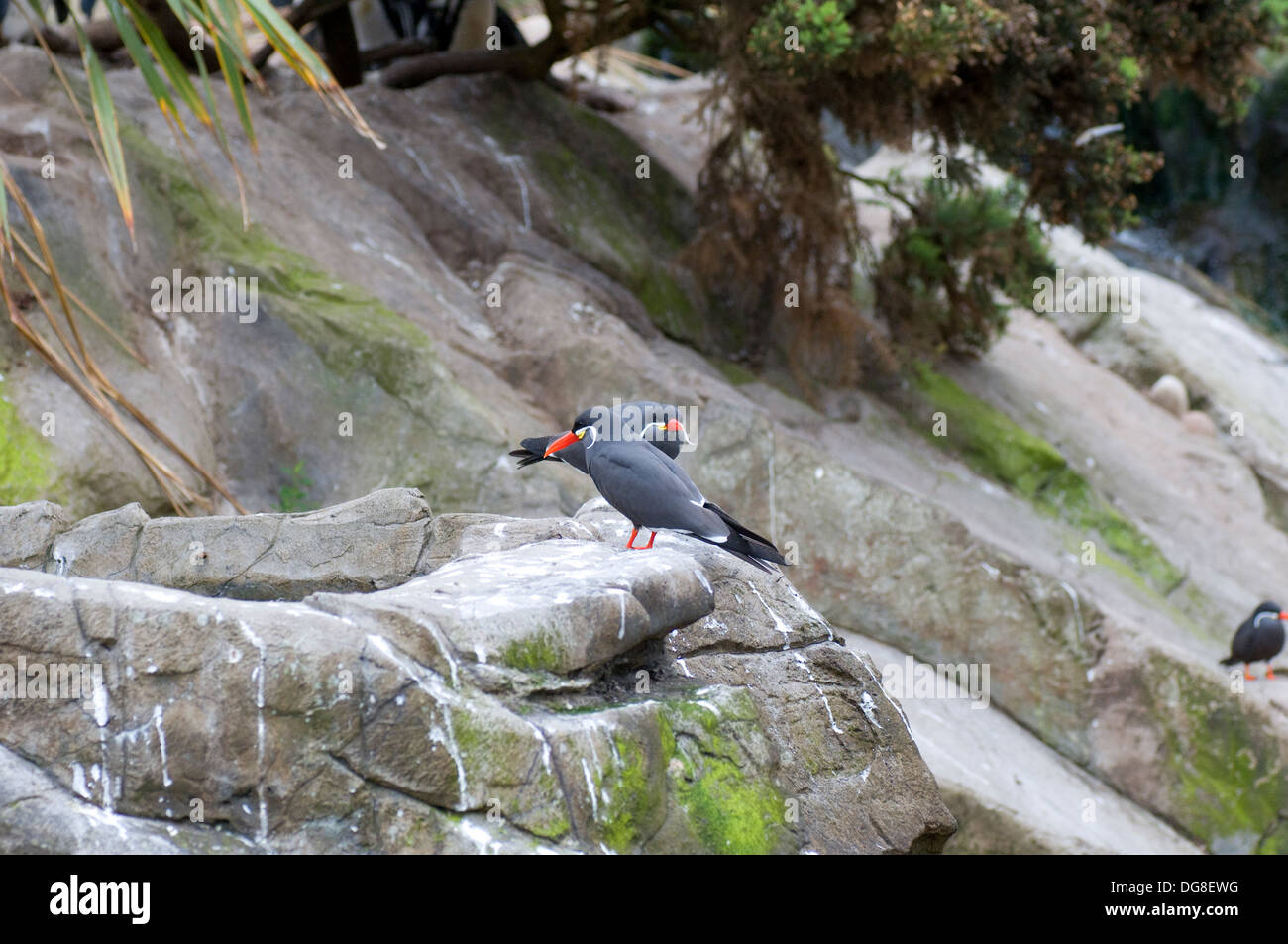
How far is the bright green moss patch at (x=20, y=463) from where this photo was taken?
21.4ft

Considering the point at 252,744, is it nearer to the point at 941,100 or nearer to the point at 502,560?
the point at 502,560

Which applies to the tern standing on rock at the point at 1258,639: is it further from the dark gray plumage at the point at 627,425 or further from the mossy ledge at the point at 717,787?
the mossy ledge at the point at 717,787

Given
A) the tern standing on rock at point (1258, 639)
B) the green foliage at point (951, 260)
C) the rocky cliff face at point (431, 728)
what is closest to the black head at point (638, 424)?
the rocky cliff face at point (431, 728)

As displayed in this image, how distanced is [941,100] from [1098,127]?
4.30 ft

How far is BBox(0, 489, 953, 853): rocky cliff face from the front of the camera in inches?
137

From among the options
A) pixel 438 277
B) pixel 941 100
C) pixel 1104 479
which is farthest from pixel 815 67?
pixel 1104 479

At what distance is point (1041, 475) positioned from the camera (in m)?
11.6

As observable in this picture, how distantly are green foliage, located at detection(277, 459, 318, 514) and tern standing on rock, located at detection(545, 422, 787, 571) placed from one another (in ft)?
10.8

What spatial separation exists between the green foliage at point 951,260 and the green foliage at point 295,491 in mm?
5757

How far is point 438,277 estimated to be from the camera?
9.87 metres

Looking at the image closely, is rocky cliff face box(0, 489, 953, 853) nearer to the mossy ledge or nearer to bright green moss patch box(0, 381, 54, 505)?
the mossy ledge

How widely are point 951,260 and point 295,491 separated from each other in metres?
7.06

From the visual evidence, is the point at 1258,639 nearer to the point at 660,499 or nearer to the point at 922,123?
the point at 922,123

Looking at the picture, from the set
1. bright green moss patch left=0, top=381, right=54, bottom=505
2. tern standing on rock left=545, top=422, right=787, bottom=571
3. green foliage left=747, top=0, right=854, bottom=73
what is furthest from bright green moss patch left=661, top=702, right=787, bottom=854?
green foliage left=747, top=0, right=854, bottom=73
